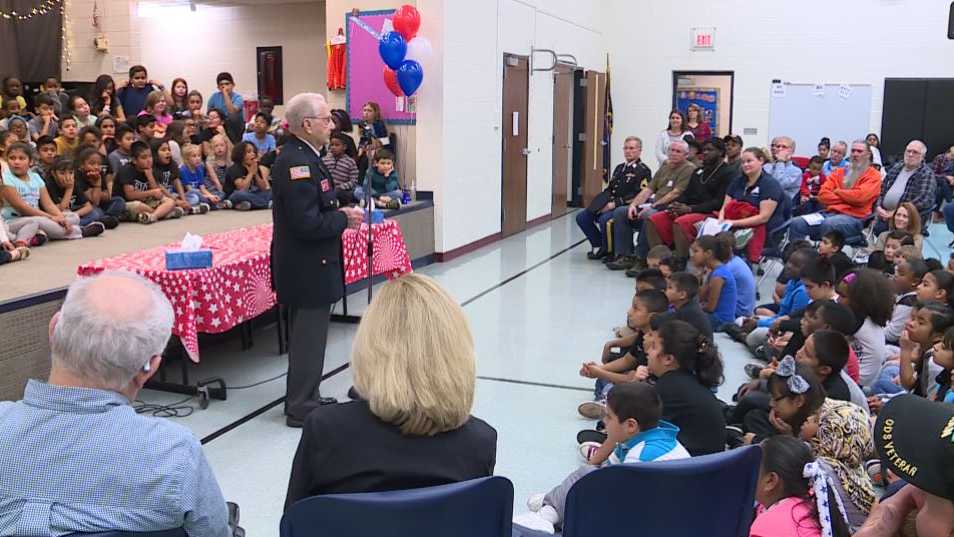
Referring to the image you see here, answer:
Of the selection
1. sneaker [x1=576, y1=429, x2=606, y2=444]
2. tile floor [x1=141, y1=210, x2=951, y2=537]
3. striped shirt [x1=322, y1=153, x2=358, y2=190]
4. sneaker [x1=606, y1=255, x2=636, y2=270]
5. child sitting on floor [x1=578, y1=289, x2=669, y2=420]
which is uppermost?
striped shirt [x1=322, y1=153, x2=358, y2=190]

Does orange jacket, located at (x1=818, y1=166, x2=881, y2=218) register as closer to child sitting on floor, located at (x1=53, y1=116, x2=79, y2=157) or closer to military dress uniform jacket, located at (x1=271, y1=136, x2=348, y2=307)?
military dress uniform jacket, located at (x1=271, y1=136, x2=348, y2=307)

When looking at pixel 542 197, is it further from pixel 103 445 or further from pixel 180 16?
pixel 103 445

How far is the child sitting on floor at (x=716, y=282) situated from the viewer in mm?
5738

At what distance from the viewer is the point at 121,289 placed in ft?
5.58

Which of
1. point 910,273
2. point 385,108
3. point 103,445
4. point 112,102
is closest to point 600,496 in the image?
point 103,445

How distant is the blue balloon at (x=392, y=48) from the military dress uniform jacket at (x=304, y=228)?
12.5ft

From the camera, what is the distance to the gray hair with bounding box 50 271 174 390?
164 cm

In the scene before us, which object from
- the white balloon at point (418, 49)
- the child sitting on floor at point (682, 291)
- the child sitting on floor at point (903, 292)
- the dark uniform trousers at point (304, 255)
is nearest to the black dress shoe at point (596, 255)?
the white balloon at point (418, 49)

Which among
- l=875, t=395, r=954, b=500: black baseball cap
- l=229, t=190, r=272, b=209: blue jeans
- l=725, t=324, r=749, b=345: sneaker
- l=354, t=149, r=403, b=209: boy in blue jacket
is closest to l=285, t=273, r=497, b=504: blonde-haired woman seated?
l=875, t=395, r=954, b=500: black baseball cap

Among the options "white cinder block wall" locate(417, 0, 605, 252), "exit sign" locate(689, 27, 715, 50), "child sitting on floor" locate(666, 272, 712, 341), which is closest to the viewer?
"child sitting on floor" locate(666, 272, 712, 341)

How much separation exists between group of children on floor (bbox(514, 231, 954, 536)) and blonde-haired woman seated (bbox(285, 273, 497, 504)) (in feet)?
2.56

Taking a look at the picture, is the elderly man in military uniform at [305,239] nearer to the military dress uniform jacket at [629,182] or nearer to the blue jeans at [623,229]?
the blue jeans at [623,229]

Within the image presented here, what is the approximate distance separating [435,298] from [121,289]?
620mm

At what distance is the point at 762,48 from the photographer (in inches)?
488
